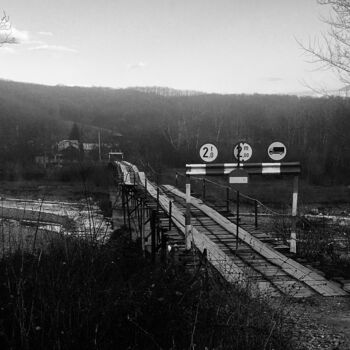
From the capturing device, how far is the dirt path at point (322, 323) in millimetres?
5020

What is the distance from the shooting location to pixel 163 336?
14.5ft

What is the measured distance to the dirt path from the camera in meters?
5.02

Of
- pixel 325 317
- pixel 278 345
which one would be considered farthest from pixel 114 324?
pixel 325 317

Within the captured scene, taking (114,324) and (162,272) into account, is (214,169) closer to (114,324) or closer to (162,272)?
(162,272)

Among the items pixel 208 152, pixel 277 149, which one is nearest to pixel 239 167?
pixel 208 152

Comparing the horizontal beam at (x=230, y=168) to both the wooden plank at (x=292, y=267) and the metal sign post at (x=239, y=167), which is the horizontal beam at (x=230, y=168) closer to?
the metal sign post at (x=239, y=167)

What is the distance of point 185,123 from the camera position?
257 feet

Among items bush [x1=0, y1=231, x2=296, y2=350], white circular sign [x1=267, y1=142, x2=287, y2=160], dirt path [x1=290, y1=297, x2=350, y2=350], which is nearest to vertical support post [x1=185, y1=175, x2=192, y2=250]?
white circular sign [x1=267, y1=142, x2=287, y2=160]

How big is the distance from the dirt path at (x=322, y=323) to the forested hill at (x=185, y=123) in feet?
92.1

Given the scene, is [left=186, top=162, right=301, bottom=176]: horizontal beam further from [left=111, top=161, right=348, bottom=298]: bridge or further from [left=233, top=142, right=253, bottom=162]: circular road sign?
[left=111, top=161, right=348, bottom=298]: bridge

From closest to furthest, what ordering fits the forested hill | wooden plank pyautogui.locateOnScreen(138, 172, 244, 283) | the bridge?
the bridge < wooden plank pyautogui.locateOnScreen(138, 172, 244, 283) < the forested hill

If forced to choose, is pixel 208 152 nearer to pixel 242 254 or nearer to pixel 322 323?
pixel 242 254

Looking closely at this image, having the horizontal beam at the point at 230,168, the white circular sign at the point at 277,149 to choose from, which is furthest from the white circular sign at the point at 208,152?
the white circular sign at the point at 277,149

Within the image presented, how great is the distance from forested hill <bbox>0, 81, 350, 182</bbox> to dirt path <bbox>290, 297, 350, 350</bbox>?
28085mm
